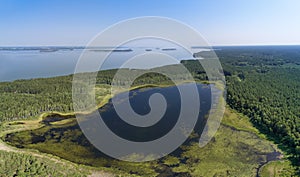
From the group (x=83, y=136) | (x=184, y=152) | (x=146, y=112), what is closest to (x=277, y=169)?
(x=184, y=152)

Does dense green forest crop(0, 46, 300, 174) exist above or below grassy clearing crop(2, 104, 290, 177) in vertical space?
above

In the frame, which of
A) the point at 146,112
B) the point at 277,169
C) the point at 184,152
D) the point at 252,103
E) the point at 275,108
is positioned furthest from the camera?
the point at 252,103

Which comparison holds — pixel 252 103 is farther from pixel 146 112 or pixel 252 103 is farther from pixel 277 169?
pixel 277 169

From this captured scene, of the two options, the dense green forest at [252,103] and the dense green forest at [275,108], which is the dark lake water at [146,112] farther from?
the dense green forest at [275,108]

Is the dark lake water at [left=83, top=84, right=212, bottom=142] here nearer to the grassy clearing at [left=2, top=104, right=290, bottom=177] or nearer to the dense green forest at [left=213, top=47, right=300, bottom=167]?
the grassy clearing at [left=2, top=104, right=290, bottom=177]

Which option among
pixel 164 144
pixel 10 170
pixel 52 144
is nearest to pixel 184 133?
pixel 164 144

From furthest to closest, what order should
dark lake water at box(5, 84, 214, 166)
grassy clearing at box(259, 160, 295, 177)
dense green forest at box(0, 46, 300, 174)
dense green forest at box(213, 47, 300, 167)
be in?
1. dense green forest at box(0, 46, 300, 174)
2. dense green forest at box(213, 47, 300, 167)
3. dark lake water at box(5, 84, 214, 166)
4. grassy clearing at box(259, 160, 295, 177)

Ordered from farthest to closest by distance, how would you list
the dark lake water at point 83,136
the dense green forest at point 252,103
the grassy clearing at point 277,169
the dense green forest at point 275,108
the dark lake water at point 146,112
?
1. the dark lake water at point 146,112
2. the dense green forest at point 252,103
3. the dense green forest at point 275,108
4. the dark lake water at point 83,136
5. the grassy clearing at point 277,169

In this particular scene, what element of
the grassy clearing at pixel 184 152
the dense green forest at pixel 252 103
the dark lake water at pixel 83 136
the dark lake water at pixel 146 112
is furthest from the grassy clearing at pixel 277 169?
the dark lake water at pixel 146 112

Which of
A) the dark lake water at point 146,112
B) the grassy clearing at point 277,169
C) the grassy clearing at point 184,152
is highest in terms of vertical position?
the dark lake water at point 146,112

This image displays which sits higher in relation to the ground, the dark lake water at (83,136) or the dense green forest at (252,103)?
the dense green forest at (252,103)

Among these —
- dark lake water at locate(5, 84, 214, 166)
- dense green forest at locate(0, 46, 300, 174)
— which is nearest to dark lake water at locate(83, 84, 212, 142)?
dark lake water at locate(5, 84, 214, 166)

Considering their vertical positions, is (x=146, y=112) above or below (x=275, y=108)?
below

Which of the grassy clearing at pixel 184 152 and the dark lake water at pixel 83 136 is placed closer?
the grassy clearing at pixel 184 152
